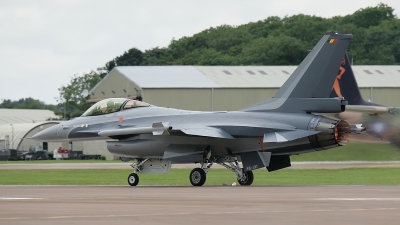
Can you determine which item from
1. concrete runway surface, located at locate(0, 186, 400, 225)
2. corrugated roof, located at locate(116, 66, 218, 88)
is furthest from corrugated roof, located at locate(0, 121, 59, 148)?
concrete runway surface, located at locate(0, 186, 400, 225)

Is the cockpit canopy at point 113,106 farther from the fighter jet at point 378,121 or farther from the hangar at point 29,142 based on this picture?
the hangar at point 29,142

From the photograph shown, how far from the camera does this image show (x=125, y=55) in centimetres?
13238

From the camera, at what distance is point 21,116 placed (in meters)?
111

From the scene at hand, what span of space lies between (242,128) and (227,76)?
155 feet

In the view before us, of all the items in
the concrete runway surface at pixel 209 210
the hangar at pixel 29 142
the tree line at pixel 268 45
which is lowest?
the hangar at pixel 29 142

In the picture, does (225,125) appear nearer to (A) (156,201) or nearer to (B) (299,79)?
(B) (299,79)

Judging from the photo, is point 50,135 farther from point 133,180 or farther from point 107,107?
point 133,180

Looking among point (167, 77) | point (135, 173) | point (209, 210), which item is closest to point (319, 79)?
point (135, 173)

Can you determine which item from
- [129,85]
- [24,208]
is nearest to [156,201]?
[24,208]

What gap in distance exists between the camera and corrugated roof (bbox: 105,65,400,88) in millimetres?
69188

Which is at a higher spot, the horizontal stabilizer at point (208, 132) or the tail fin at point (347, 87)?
the tail fin at point (347, 87)

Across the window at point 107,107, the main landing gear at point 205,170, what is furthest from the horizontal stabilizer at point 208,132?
the window at point 107,107

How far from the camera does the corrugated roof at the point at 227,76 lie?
6919 cm

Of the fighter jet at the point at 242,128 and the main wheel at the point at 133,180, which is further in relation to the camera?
the main wheel at the point at 133,180
